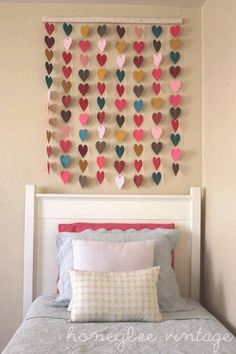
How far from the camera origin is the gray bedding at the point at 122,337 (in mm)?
1633

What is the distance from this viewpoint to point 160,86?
2662 millimetres

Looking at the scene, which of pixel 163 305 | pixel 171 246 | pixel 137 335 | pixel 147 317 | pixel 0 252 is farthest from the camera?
pixel 0 252

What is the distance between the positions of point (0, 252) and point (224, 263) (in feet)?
4.21

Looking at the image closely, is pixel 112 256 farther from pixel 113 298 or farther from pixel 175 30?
pixel 175 30

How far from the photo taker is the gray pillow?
2199mm

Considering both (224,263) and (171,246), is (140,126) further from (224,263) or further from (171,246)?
(224,263)

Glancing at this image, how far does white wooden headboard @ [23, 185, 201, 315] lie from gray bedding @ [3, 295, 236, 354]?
0.53 meters

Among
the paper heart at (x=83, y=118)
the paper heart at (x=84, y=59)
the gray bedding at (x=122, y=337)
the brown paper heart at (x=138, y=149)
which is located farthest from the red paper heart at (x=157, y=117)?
the gray bedding at (x=122, y=337)

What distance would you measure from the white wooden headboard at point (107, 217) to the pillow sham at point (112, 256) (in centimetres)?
38

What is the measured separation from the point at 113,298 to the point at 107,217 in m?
0.71

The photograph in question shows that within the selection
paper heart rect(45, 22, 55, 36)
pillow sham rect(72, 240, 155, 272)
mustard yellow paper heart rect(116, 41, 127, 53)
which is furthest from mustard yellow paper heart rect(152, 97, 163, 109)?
pillow sham rect(72, 240, 155, 272)

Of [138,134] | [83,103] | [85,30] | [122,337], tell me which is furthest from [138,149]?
[122,337]

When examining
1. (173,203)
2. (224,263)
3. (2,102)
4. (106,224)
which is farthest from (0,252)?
(224,263)

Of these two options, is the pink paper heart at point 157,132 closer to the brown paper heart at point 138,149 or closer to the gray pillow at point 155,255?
the brown paper heart at point 138,149
